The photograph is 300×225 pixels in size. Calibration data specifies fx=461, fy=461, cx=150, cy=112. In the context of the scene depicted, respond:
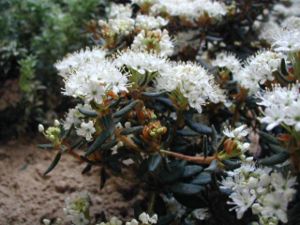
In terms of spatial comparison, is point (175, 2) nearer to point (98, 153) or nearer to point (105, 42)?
point (105, 42)

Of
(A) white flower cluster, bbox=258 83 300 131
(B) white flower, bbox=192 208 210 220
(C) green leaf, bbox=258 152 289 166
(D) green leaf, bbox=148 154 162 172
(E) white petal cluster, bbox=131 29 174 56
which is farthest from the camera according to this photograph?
(E) white petal cluster, bbox=131 29 174 56

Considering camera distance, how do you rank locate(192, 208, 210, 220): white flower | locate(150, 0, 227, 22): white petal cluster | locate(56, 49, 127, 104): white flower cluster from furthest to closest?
1. locate(150, 0, 227, 22): white petal cluster
2. locate(192, 208, 210, 220): white flower
3. locate(56, 49, 127, 104): white flower cluster

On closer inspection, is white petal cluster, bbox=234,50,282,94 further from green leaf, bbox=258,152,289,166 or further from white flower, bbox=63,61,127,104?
white flower, bbox=63,61,127,104

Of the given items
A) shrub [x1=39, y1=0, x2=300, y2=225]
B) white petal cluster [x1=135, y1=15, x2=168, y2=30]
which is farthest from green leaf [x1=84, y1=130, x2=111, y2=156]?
white petal cluster [x1=135, y1=15, x2=168, y2=30]

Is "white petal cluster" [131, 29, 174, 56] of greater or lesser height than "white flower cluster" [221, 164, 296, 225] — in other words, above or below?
above

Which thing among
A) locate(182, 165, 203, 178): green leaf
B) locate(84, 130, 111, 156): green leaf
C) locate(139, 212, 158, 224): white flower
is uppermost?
locate(84, 130, 111, 156): green leaf

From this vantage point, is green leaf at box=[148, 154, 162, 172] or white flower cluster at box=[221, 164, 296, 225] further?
green leaf at box=[148, 154, 162, 172]

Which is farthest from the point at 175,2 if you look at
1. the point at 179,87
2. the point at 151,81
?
the point at 179,87
